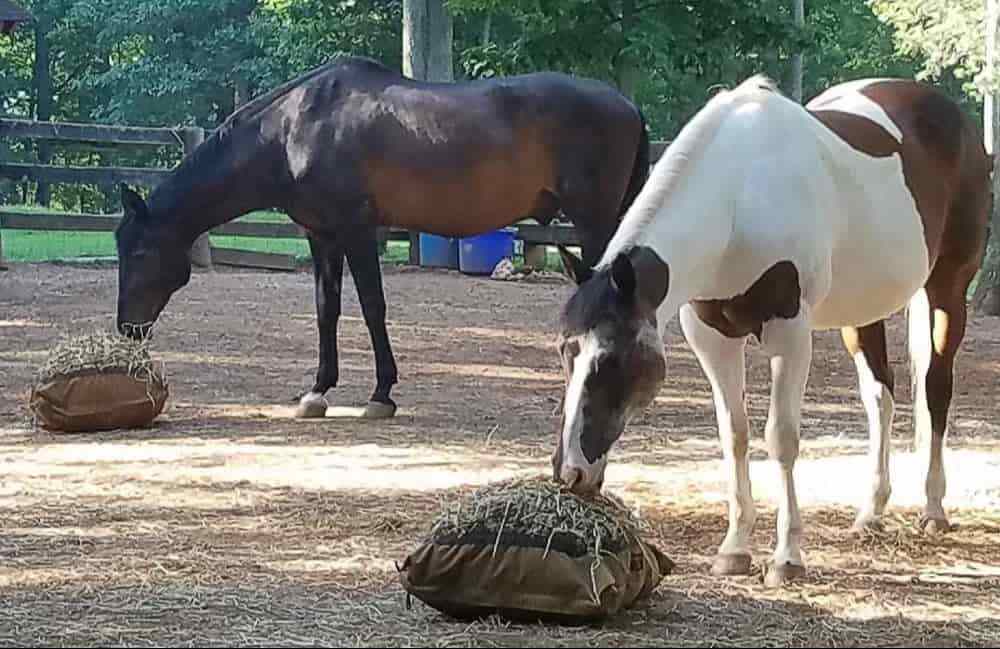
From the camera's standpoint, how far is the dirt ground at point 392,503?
11.7 feet

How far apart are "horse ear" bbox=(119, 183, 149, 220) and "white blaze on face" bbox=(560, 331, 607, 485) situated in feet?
15.6

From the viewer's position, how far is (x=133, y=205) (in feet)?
25.3

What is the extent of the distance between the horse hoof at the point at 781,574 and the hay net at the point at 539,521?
605 mm

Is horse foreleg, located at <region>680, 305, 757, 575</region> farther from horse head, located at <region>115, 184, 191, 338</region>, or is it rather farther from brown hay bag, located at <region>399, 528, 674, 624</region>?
horse head, located at <region>115, 184, 191, 338</region>

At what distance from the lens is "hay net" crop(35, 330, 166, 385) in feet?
22.6

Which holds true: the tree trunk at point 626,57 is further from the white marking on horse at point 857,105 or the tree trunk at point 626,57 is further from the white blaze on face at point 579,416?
the white blaze on face at point 579,416

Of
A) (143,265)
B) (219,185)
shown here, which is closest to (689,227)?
(219,185)

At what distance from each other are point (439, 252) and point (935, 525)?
10.8 metres

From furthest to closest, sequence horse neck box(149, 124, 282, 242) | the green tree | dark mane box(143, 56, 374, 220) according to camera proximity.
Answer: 1. the green tree
2. dark mane box(143, 56, 374, 220)
3. horse neck box(149, 124, 282, 242)

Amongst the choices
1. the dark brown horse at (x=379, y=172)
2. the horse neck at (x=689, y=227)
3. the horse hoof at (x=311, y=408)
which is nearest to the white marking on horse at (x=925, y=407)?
the horse neck at (x=689, y=227)

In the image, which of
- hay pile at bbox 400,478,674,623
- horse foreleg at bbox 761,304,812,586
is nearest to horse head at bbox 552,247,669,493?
hay pile at bbox 400,478,674,623

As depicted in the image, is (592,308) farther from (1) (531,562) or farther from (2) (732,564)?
(2) (732,564)

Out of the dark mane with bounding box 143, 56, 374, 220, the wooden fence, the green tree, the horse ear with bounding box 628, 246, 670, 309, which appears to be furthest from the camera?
the green tree

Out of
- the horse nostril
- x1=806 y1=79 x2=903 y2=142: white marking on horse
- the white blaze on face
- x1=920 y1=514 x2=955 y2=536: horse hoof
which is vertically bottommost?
x1=920 y1=514 x2=955 y2=536: horse hoof
